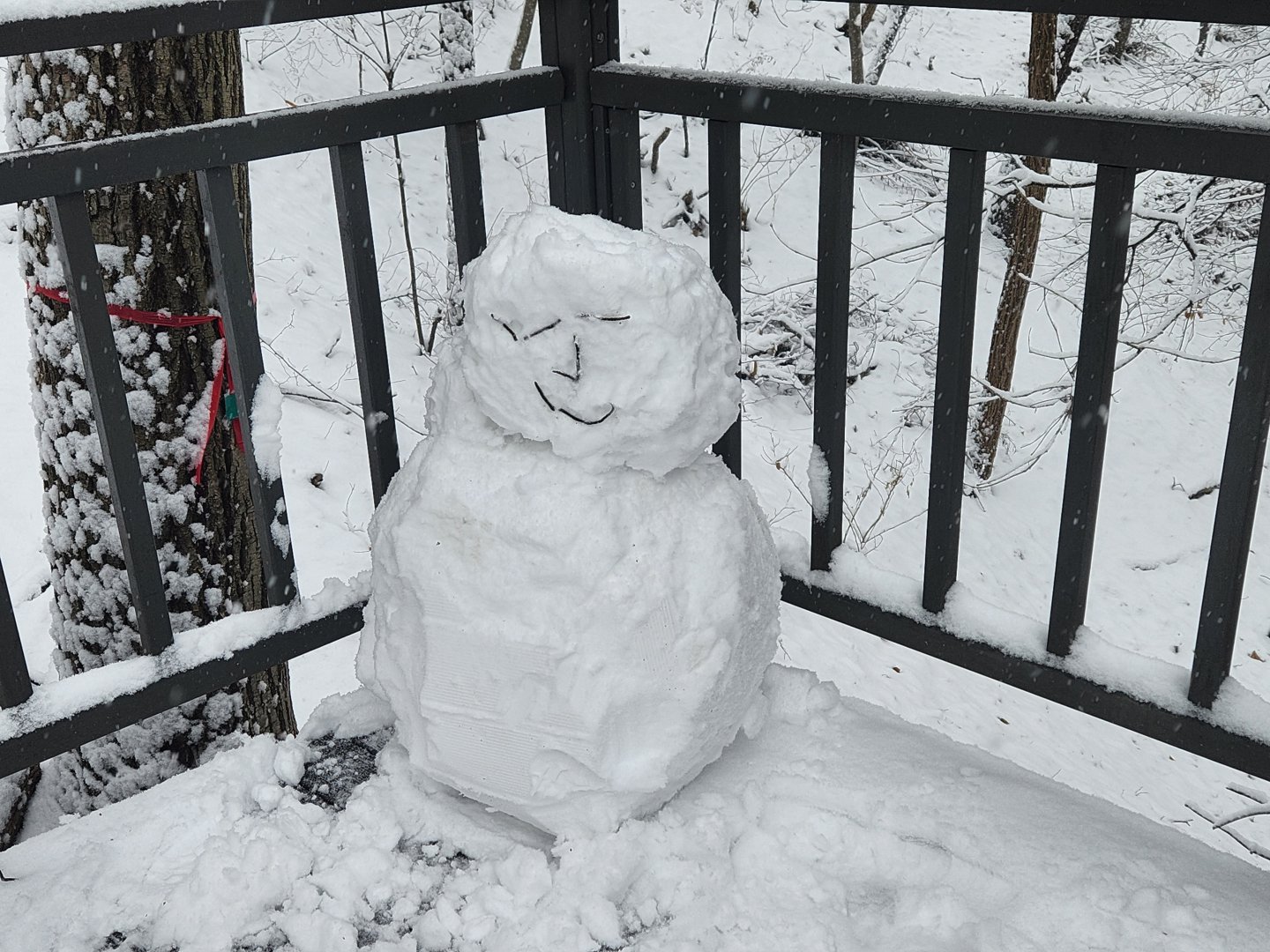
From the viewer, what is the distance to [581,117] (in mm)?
2047

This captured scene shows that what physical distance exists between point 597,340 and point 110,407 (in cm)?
71

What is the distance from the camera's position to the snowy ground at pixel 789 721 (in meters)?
1.55

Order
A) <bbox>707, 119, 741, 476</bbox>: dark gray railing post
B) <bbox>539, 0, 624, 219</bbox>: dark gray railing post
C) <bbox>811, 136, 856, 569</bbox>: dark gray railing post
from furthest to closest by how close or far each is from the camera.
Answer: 1. <bbox>539, 0, 624, 219</bbox>: dark gray railing post
2. <bbox>707, 119, 741, 476</bbox>: dark gray railing post
3. <bbox>811, 136, 856, 569</bbox>: dark gray railing post

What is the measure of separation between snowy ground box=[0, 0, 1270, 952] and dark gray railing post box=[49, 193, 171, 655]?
304 mm

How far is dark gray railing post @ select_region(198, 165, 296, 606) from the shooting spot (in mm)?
1674

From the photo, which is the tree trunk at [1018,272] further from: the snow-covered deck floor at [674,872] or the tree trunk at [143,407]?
the snow-covered deck floor at [674,872]

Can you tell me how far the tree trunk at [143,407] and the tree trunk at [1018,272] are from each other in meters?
5.60

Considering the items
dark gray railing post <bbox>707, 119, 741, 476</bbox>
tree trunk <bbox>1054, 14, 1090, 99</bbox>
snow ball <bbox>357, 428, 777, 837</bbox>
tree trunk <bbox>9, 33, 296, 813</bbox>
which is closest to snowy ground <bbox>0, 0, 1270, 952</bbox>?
snow ball <bbox>357, 428, 777, 837</bbox>

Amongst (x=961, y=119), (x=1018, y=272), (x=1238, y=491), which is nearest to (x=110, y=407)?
(x=961, y=119)

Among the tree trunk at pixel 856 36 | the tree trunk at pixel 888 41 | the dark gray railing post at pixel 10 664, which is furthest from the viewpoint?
the tree trunk at pixel 856 36

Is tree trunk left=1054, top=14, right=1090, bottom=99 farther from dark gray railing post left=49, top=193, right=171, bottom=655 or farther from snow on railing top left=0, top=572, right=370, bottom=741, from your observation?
dark gray railing post left=49, top=193, right=171, bottom=655

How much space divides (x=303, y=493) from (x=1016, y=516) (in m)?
5.33

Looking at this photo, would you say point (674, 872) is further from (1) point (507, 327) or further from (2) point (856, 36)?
(2) point (856, 36)

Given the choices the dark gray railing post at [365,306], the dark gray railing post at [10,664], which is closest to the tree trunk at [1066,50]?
the dark gray railing post at [365,306]
